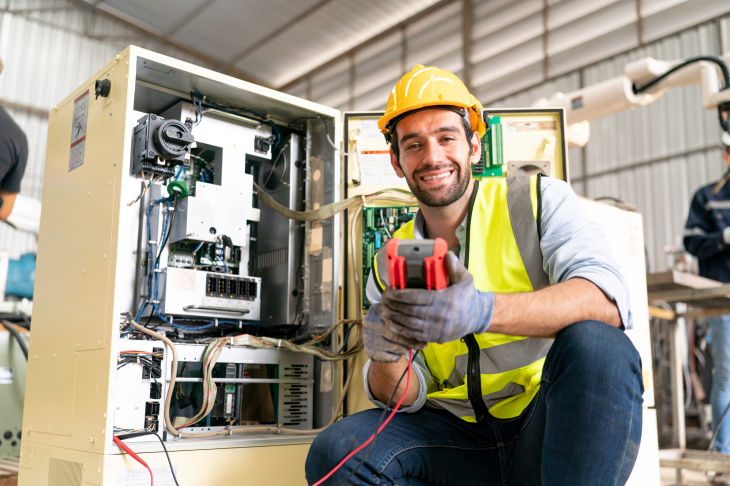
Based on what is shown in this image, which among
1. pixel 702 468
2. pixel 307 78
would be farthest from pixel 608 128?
pixel 702 468

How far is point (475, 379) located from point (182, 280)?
38.2 inches

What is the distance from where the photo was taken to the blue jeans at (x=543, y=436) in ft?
2.94

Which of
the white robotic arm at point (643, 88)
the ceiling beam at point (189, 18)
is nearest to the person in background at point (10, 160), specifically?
the white robotic arm at point (643, 88)

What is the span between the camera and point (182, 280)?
5.82ft

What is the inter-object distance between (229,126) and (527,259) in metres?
1.21

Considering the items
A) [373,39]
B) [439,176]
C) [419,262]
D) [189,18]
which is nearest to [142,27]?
[189,18]

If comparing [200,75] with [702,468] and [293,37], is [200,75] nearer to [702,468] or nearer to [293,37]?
[702,468]

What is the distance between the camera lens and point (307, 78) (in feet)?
27.2

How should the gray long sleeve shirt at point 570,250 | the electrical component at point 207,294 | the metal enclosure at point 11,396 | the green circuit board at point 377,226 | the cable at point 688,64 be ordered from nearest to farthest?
the gray long sleeve shirt at point 570,250 → the electrical component at point 207,294 → the green circuit board at point 377,226 → the cable at point 688,64 → the metal enclosure at point 11,396

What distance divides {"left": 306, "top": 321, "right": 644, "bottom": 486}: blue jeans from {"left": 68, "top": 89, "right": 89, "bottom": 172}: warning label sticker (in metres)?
1.16

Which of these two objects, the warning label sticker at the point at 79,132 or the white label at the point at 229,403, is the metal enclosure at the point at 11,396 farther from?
the white label at the point at 229,403

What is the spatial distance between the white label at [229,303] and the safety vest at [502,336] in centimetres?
81

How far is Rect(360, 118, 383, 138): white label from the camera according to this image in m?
2.09

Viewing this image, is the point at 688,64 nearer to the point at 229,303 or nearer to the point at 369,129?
the point at 369,129
